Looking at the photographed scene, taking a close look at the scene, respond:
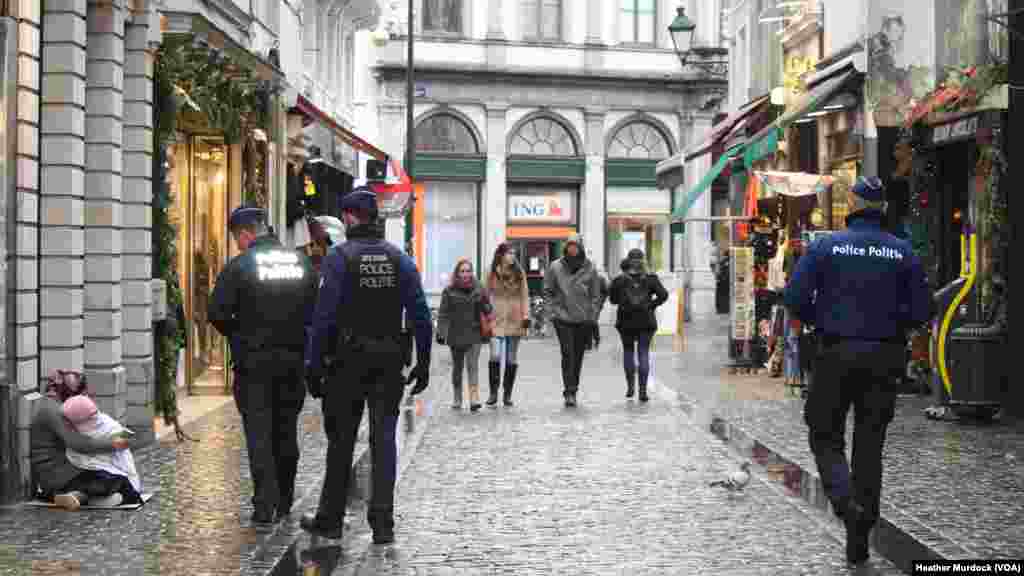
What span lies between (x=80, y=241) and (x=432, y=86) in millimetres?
36781

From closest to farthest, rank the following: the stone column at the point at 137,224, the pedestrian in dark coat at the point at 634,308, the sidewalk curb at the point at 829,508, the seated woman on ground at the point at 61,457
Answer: the sidewalk curb at the point at 829,508
the seated woman on ground at the point at 61,457
the stone column at the point at 137,224
the pedestrian in dark coat at the point at 634,308

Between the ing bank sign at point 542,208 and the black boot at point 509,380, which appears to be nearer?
the black boot at point 509,380

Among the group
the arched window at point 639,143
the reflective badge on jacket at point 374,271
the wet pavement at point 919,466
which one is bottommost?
the wet pavement at point 919,466

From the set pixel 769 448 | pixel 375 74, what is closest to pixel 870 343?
pixel 769 448

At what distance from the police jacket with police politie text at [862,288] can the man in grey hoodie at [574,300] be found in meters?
10.2

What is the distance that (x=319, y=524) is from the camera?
948 centimetres

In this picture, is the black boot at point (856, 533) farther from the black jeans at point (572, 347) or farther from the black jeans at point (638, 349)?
the black jeans at point (638, 349)

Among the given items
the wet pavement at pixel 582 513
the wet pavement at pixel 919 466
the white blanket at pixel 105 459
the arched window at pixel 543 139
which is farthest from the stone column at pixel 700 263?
the white blanket at pixel 105 459

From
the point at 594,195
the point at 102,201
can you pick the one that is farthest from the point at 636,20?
the point at 102,201

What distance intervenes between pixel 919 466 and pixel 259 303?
5.34m

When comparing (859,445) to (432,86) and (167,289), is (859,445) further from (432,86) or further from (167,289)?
(432,86)

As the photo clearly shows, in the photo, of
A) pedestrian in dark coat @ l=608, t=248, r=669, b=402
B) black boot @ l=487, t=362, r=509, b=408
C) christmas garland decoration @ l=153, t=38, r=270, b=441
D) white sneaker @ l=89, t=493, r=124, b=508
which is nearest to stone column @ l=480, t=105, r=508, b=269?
pedestrian in dark coat @ l=608, t=248, r=669, b=402

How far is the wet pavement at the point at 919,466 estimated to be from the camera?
9.37 meters

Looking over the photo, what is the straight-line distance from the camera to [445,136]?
49.0 m
